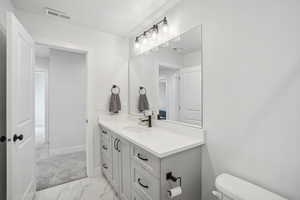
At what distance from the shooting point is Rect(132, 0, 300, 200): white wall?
88cm

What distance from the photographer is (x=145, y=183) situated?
1220 mm

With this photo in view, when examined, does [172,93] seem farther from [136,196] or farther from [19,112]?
[19,112]

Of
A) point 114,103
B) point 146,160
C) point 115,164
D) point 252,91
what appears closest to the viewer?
point 252,91

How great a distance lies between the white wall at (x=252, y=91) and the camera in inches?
34.5

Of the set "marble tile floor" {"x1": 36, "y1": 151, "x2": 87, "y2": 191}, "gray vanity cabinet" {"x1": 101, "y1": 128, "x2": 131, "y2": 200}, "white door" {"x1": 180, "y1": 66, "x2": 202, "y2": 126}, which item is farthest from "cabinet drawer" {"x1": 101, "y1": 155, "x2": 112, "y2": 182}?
"white door" {"x1": 180, "y1": 66, "x2": 202, "y2": 126}

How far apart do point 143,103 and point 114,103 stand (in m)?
0.53

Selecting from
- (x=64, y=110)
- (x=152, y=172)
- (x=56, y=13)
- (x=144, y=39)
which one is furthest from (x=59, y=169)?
(x=144, y=39)

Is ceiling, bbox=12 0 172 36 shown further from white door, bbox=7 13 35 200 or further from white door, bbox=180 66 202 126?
white door, bbox=180 66 202 126

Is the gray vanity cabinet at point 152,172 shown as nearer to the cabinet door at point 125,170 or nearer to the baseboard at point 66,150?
the cabinet door at point 125,170

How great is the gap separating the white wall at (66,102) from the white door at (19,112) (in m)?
1.49

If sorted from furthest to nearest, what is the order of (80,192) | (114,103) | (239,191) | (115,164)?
(114,103)
(80,192)
(115,164)
(239,191)

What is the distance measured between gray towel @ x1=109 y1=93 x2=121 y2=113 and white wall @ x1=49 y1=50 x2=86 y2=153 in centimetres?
124

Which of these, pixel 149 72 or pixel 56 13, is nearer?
pixel 56 13

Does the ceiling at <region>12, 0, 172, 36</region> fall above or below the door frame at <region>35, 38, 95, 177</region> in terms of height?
above
